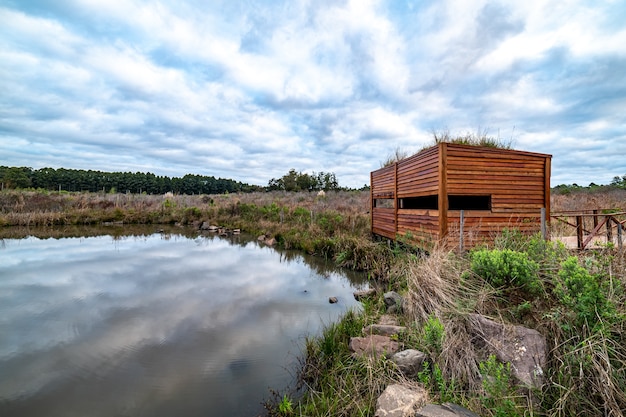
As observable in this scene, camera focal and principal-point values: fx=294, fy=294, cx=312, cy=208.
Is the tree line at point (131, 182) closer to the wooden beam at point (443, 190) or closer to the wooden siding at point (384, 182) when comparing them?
the wooden siding at point (384, 182)

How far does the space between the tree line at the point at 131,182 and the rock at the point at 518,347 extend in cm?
3706

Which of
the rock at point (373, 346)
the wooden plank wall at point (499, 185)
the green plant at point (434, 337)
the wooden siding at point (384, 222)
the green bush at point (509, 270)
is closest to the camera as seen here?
the green plant at point (434, 337)

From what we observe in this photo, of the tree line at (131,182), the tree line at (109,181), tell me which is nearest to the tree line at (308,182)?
the tree line at (131,182)

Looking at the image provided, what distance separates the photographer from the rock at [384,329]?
4262mm

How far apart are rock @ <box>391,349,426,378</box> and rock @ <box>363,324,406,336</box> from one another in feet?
2.57

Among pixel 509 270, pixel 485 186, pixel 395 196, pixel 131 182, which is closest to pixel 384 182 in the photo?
pixel 395 196

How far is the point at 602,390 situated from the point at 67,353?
6860mm

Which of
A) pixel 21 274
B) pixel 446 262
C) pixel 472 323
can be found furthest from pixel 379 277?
pixel 21 274

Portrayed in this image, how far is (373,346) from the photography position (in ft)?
12.2

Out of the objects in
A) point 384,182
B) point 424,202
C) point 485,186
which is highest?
point 384,182

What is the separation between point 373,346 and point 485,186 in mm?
5603

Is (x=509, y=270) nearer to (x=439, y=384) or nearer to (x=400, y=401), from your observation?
(x=439, y=384)

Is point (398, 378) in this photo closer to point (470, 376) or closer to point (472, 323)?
point (470, 376)

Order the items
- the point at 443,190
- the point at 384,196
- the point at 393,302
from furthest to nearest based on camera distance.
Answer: the point at 384,196
the point at 443,190
the point at 393,302
